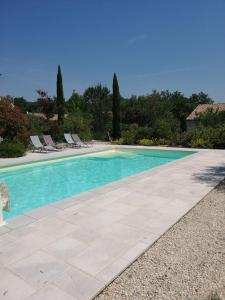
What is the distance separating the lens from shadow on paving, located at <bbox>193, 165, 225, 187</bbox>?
735 cm

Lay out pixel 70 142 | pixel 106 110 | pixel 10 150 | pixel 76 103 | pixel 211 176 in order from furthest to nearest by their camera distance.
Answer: pixel 76 103
pixel 106 110
pixel 70 142
pixel 10 150
pixel 211 176

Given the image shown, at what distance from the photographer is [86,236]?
156 inches

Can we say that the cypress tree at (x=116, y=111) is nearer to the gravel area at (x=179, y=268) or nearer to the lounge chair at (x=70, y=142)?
the lounge chair at (x=70, y=142)

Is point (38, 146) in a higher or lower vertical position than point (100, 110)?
lower

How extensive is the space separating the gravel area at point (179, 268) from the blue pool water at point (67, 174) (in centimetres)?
370

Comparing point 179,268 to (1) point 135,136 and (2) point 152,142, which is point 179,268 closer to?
(2) point 152,142

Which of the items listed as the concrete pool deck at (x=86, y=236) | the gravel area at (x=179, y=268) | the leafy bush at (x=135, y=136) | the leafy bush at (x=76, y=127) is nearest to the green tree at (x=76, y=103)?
the leafy bush at (x=76, y=127)

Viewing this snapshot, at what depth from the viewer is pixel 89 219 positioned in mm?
4629

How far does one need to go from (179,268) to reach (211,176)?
5359mm

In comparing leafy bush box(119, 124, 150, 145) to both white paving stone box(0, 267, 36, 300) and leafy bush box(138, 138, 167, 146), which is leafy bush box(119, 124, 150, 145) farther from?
white paving stone box(0, 267, 36, 300)

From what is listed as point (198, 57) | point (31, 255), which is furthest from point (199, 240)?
point (198, 57)

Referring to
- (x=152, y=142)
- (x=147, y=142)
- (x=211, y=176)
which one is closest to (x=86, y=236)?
(x=211, y=176)

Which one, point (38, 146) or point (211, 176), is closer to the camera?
point (211, 176)

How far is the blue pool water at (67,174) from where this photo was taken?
7511mm
